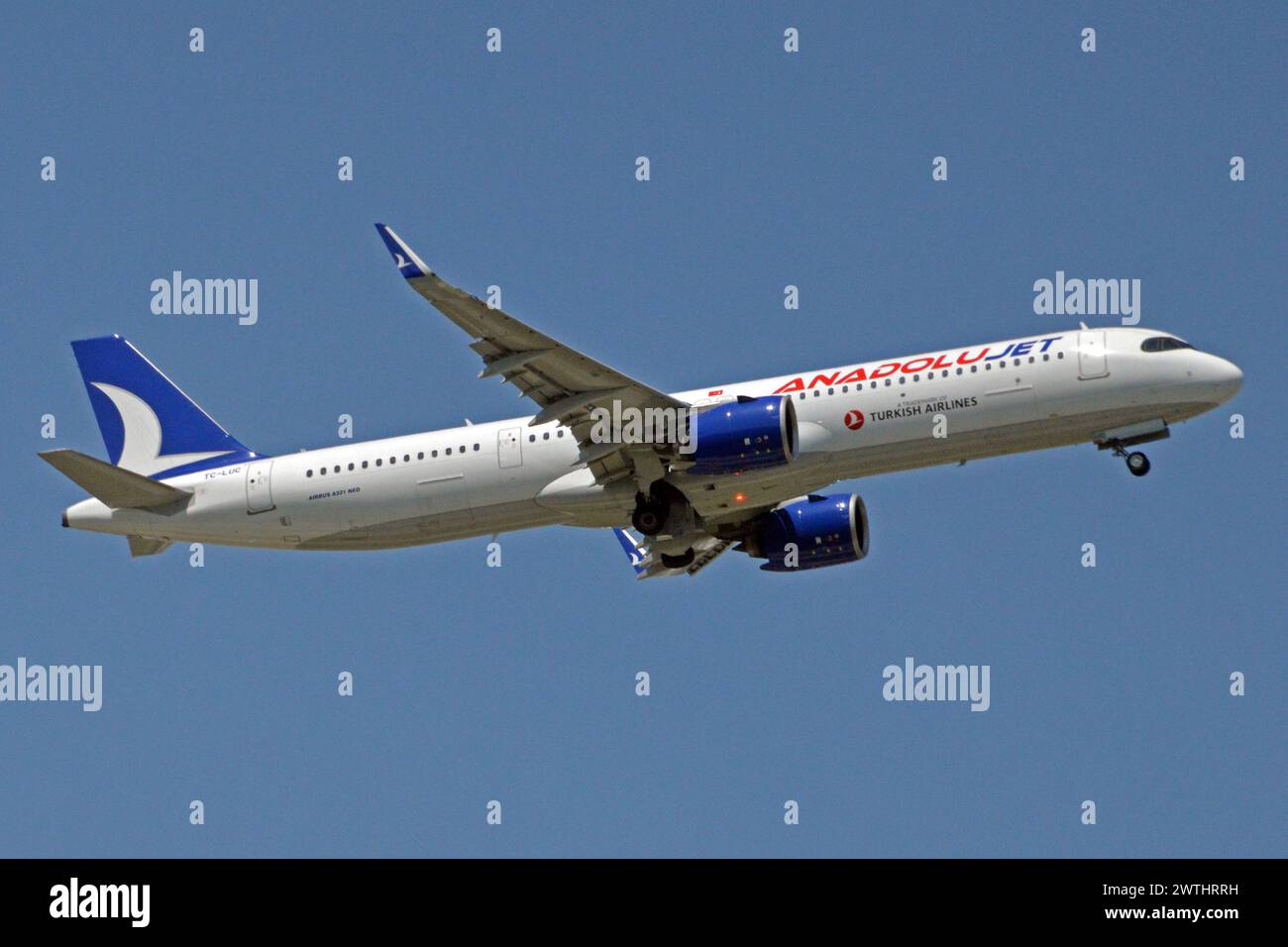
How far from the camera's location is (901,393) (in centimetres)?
4544

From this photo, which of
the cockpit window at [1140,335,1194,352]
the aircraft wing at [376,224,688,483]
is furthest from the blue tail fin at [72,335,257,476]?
the cockpit window at [1140,335,1194,352]

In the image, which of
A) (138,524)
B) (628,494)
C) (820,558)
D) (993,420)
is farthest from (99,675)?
(993,420)

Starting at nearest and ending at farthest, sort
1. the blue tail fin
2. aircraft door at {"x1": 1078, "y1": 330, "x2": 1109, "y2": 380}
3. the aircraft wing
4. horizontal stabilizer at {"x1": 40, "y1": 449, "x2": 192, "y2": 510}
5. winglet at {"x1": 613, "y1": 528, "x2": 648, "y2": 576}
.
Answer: the aircraft wing
aircraft door at {"x1": 1078, "y1": 330, "x2": 1109, "y2": 380}
horizontal stabilizer at {"x1": 40, "y1": 449, "x2": 192, "y2": 510}
the blue tail fin
winglet at {"x1": 613, "y1": 528, "x2": 648, "y2": 576}

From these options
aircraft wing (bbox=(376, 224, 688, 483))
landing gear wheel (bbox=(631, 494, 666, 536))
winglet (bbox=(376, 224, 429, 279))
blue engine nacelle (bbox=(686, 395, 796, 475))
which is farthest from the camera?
landing gear wheel (bbox=(631, 494, 666, 536))

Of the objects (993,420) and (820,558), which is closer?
(993,420)

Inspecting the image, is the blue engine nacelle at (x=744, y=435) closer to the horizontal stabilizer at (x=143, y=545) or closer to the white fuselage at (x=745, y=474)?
the white fuselage at (x=745, y=474)

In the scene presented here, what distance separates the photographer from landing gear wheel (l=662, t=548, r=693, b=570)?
5266 cm

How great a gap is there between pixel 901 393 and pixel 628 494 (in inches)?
303

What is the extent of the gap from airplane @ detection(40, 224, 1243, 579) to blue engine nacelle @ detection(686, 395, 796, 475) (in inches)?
1.9

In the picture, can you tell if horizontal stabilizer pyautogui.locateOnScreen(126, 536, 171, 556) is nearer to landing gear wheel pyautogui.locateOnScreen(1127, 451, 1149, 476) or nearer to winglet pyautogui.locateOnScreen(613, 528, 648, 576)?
winglet pyautogui.locateOnScreen(613, 528, 648, 576)

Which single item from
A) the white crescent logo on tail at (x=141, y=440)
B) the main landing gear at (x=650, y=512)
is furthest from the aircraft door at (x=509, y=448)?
the white crescent logo on tail at (x=141, y=440)

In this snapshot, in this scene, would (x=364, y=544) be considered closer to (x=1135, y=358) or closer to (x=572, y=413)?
(x=572, y=413)

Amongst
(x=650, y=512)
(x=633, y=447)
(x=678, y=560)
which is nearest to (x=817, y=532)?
(x=678, y=560)
